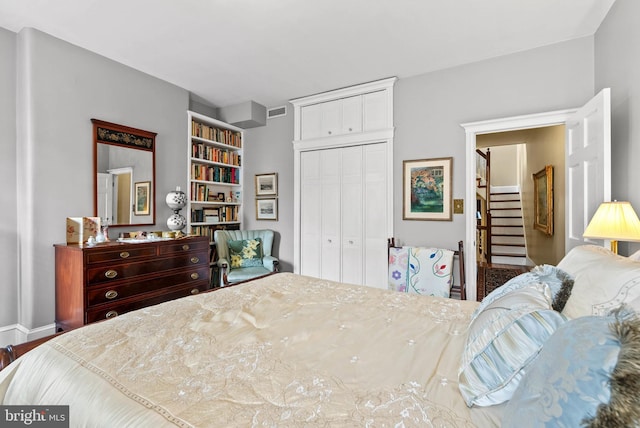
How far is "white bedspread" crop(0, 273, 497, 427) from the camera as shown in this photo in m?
0.78

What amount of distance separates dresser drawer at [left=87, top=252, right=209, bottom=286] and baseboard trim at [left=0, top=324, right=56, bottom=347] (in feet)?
2.50

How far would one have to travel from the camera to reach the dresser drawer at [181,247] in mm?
3028

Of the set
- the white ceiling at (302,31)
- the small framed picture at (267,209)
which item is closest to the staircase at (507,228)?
the white ceiling at (302,31)

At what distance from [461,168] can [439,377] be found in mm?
2741

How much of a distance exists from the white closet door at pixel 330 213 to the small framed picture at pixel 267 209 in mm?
795

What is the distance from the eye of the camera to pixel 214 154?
4281mm

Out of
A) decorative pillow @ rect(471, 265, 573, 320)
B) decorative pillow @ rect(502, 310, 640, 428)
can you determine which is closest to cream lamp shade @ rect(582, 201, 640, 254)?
decorative pillow @ rect(471, 265, 573, 320)

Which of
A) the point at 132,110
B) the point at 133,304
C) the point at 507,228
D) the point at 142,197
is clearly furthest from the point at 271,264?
the point at 507,228

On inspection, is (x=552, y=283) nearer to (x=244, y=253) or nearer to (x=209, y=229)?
(x=244, y=253)

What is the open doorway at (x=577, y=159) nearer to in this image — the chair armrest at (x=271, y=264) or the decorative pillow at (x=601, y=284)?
the decorative pillow at (x=601, y=284)

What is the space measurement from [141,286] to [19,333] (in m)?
1.08

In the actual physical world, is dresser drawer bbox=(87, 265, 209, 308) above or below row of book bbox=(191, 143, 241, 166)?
below

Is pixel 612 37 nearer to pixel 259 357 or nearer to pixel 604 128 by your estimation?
pixel 604 128

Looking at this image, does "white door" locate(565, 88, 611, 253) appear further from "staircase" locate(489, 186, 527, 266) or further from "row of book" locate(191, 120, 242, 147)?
"row of book" locate(191, 120, 242, 147)
